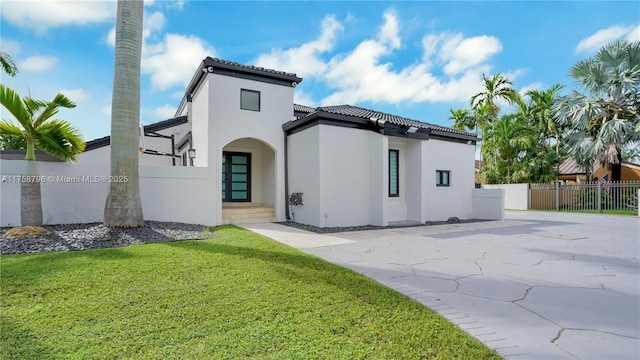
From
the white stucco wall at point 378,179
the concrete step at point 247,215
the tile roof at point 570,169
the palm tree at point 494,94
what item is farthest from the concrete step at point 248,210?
the tile roof at point 570,169

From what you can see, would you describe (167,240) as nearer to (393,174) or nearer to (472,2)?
(393,174)

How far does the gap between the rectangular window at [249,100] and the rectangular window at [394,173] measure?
5777 millimetres

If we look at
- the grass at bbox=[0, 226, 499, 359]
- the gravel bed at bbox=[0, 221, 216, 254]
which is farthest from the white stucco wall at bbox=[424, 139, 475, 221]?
the gravel bed at bbox=[0, 221, 216, 254]

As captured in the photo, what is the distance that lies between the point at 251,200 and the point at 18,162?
8054 mm

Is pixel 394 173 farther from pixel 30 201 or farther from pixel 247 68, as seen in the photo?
pixel 30 201

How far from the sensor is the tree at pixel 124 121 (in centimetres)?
799

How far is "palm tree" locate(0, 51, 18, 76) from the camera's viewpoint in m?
8.70

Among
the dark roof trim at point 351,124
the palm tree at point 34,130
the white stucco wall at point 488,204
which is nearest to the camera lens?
the palm tree at point 34,130

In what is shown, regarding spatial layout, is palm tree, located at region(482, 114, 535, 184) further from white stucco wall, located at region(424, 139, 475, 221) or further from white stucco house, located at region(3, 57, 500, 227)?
white stucco house, located at region(3, 57, 500, 227)

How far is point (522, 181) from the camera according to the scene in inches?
854

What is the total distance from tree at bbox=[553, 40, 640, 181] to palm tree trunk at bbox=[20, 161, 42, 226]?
24.3m

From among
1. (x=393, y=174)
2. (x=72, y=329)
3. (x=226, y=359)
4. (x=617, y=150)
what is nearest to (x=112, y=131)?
(x=72, y=329)

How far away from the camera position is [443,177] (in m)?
13.7

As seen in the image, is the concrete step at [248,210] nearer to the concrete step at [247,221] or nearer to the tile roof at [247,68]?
the concrete step at [247,221]
